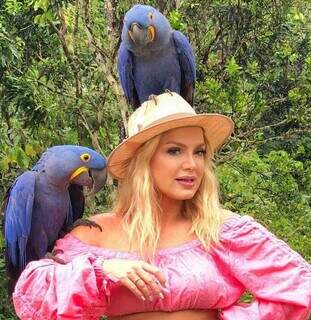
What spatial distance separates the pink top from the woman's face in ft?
0.47

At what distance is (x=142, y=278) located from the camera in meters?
1.56

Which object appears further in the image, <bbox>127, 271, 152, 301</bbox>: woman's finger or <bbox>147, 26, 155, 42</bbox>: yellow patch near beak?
<bbox>147, 26, 155, 42</bbox>: yellow patch near beak

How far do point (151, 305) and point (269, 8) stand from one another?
99.9 inches

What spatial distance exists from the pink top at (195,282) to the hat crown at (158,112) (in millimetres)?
330

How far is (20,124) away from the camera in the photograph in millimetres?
3336

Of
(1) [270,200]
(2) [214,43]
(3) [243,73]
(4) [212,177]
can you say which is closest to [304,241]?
(1) [270,200]

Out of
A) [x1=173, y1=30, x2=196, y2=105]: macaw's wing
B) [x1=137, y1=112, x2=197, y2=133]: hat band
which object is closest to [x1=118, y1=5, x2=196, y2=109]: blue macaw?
[x1=173, y1=30, x2=196, y2=105]: macaw's wing

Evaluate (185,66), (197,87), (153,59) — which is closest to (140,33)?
(153,59)

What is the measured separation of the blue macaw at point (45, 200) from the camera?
191 cm

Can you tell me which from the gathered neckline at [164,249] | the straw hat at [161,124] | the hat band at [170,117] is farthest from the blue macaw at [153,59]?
the gathered neckline at [164,249]

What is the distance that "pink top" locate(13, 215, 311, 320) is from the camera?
5.53 ft

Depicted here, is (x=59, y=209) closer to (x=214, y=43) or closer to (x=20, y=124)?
(x=20, y=124)

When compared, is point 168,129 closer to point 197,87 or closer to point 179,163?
point 179,163

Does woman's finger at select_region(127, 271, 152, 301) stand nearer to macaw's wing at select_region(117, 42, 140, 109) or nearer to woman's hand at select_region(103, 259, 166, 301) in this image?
woman's hand at select_region(103, 259, 166, 301)
